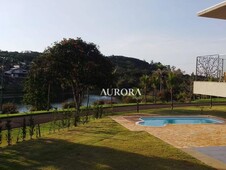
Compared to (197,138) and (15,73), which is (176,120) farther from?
(15,73)

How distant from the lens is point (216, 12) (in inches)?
449

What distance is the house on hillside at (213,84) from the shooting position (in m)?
10.1

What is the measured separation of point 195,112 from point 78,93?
8.53 m

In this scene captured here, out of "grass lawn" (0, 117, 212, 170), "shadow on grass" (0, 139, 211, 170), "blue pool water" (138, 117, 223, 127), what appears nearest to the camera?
"shadow on grass" (0, 139, 211, 170)

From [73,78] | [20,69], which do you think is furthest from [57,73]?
[20,69]

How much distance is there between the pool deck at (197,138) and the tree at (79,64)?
12.5 ft

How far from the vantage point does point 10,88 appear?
177 ft

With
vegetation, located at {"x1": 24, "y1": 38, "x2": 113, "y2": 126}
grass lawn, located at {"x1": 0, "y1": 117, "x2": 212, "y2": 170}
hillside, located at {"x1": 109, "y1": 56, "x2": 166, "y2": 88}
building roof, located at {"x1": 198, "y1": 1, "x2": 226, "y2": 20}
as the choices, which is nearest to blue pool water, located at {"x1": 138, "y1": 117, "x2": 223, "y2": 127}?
vegetation, located at {"x1": 24, "y1": 38, "x2": 113, "y2": 126}

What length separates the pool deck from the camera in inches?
418

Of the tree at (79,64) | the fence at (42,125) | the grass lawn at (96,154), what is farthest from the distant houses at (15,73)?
the grass lawn at (96,154)

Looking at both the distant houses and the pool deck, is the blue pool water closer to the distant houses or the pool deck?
the pool deck

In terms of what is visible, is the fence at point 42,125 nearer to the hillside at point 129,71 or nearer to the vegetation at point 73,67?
the vegetation at point 73,67

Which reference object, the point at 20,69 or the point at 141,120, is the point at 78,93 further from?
the point at 20,69

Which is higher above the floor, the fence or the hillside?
the hillside
